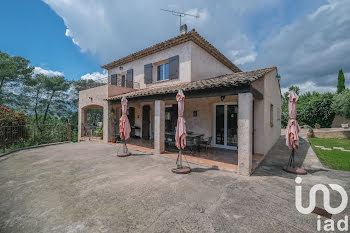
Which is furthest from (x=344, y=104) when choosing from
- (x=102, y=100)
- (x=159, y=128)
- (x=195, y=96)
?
(x=102, y=100)

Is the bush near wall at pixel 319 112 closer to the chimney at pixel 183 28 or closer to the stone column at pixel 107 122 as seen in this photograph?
the chimney at pixel 183 28

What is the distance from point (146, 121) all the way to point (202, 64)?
6.38 meters

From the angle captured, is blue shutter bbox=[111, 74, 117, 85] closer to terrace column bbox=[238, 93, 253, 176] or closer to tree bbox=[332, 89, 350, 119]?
terrace column bbox=[238, 93, 253, 176]

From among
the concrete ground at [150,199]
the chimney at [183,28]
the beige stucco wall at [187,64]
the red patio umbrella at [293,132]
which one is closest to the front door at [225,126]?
the beige stucco wall at [187,64]

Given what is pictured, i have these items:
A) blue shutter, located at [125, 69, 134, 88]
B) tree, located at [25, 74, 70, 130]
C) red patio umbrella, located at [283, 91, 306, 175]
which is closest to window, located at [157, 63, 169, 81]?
blue shutter, located at [125, 69, 134, 88]

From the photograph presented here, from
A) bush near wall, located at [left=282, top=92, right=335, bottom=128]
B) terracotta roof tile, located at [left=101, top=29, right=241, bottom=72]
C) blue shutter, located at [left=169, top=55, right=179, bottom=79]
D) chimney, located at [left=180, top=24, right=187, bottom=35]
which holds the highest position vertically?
chimney, located at [left=180, top=24, right=187, bottom=35]

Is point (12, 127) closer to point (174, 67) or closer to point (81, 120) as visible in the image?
point (81, 120)

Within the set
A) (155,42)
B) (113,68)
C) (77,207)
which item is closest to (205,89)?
(77,207)

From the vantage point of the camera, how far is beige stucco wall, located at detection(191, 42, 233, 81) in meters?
9.80

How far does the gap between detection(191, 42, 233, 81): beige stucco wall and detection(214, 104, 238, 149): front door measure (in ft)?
8.87

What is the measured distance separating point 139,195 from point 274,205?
319 cm

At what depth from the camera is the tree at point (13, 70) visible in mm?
20750

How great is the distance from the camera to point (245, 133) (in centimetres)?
515

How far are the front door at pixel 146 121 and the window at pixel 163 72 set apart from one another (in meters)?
2.61
